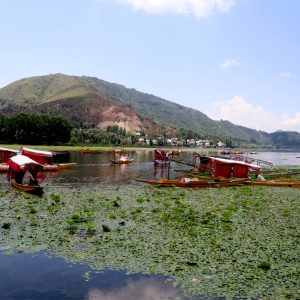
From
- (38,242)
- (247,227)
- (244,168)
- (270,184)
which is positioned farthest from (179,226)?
(244,168)

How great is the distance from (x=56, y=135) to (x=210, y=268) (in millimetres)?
147951

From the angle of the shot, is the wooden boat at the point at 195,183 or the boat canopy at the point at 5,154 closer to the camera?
the wooden boat at the point at 195,183

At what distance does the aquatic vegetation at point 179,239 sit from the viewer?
13469 mm

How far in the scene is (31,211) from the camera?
78.0ft

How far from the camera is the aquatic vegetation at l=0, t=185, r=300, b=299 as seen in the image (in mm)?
13469

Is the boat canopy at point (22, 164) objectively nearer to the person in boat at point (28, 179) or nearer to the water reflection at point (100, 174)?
the person in boat at point (28, 179)

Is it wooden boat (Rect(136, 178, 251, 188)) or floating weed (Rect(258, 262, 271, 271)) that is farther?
wooden boat (Rect(136, 178, 251, 188))

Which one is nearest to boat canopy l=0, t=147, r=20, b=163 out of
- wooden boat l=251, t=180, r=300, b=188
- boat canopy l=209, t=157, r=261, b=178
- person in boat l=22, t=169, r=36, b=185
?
person in boat l=22, t=169, r=36, b=185

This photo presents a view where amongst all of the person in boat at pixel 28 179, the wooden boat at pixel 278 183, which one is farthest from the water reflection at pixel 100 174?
the wooden boat at pixel 278 183

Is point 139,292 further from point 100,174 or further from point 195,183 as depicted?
point 100,174

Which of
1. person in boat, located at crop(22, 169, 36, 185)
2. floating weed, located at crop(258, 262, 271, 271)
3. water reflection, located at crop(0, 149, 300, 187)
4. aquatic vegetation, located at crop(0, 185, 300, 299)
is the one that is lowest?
water reflection, located at crop(0, 149, 300, 187)

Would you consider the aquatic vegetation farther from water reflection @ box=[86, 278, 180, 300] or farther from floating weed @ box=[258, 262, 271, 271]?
water reflection @ box=[86, 278, 180, 300]

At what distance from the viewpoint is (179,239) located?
1823 cm

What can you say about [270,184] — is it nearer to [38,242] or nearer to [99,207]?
[99,207]
